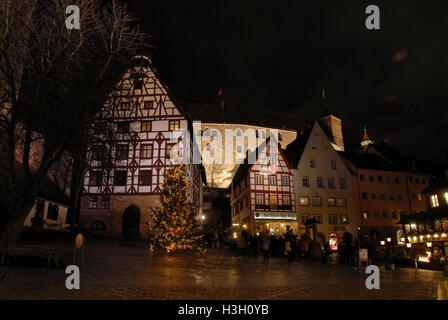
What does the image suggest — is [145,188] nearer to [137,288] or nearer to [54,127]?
[54,127]

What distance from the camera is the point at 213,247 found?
2834 cm

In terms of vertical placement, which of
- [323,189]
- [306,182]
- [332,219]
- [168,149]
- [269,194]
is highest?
[168,149]

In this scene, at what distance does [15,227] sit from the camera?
12.3 m

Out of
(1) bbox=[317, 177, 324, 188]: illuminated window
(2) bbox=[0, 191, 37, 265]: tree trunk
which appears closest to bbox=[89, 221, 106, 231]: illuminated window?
(2) bbox=[0, 191, 37, 265]: tree trunk

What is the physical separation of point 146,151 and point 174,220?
13.8 metres

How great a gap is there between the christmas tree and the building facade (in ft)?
68.5

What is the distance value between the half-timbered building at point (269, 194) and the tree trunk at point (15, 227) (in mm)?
27718

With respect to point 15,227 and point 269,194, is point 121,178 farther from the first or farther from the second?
point 15,227

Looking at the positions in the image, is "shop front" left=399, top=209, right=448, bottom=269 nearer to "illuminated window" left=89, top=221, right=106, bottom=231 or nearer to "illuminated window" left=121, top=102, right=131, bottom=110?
"illuminated window" left=121, top=102, right=131, bottom=110

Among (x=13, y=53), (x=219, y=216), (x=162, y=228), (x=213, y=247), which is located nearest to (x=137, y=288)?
(x=13, y=53)

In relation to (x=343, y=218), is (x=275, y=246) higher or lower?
lower

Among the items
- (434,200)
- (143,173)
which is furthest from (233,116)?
(434,200)

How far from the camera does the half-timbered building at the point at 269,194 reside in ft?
127

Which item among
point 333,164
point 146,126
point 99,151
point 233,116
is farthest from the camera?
point 233,116
